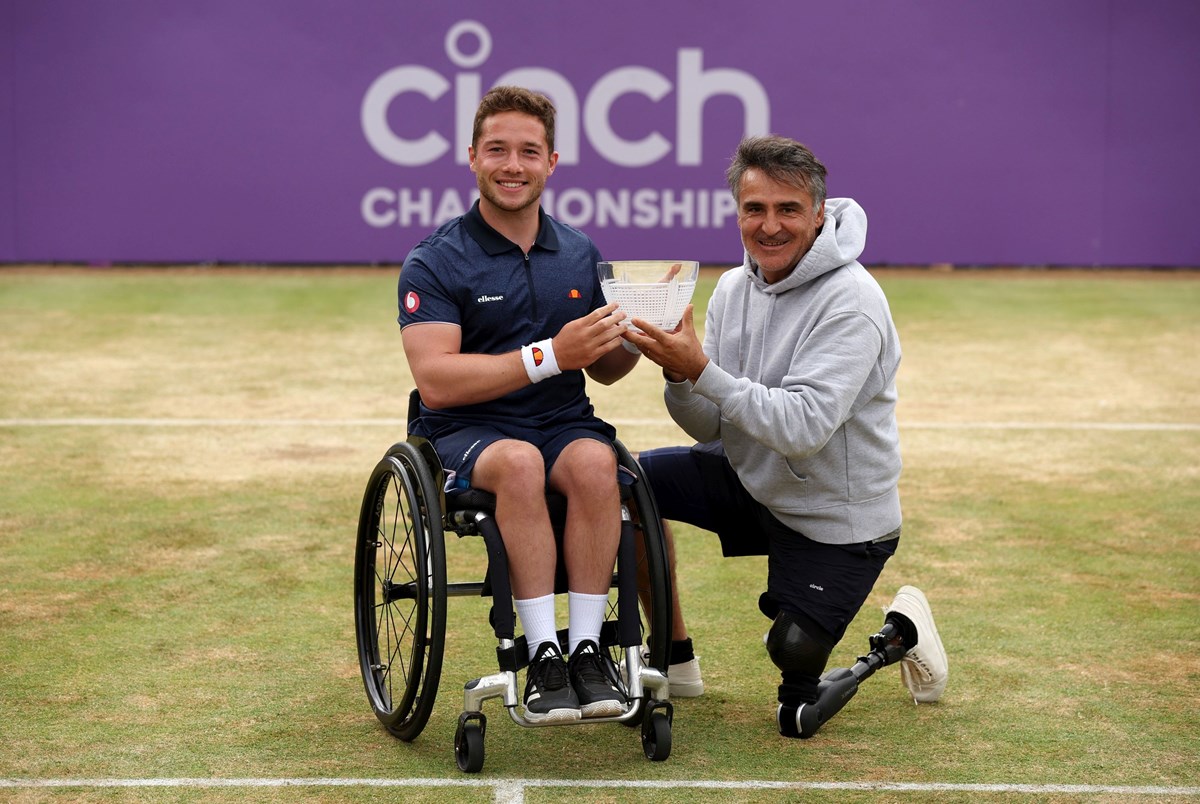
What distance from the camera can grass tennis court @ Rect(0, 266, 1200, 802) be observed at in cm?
346

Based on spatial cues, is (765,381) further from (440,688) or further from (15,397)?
(15,397)

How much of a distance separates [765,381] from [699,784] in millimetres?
975

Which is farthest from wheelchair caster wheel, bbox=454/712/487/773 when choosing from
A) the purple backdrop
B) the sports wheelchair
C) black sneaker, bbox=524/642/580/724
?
the purple backdrop

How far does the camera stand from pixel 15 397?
27.0ft

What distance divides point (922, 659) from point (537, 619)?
102cm

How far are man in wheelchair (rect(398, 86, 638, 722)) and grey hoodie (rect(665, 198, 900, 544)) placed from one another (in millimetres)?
288

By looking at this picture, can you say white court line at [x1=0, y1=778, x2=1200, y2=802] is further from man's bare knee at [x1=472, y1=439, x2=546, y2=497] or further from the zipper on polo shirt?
the zipper on polo shirt

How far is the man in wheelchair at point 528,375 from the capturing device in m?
3.39

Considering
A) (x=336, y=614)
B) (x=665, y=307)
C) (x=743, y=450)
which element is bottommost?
(x=336, y=614)

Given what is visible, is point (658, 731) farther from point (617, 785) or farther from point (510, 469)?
point (510, 469)

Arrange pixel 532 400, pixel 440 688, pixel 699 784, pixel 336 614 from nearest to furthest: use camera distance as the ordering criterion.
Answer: pixel 699 784, pixel 532 400, pixel 440 688, pixel 336 614

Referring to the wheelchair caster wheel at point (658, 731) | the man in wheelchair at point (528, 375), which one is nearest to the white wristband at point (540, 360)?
the man in wheelchair at point (528, 375)

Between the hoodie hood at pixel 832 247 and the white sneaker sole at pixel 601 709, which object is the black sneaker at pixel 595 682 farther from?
the hoodie hood at pixel 832 247

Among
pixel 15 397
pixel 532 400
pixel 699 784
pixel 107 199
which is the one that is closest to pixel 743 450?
pixel 532 400
